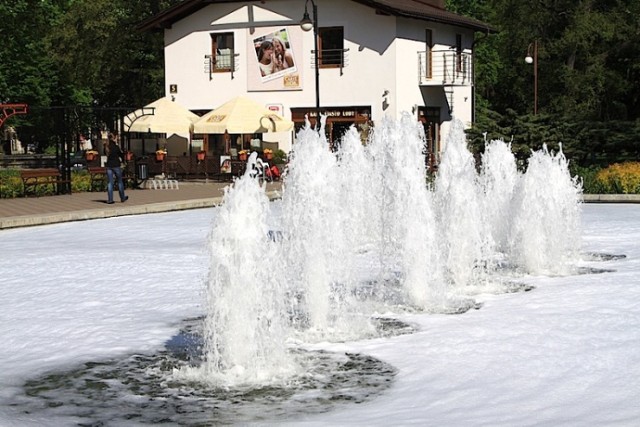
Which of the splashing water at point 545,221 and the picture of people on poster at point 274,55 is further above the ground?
the picture of people on poster at point 274,55

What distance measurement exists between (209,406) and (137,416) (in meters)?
0.51

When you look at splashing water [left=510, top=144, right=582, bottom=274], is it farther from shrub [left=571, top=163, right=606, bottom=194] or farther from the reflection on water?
shrub [left=571, top=163, right=606, bottom=194]

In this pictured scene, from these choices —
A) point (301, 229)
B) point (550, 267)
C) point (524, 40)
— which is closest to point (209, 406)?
point (301, 229)

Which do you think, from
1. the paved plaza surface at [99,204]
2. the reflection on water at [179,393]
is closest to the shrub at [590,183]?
the paved plaza surface at [99,204]

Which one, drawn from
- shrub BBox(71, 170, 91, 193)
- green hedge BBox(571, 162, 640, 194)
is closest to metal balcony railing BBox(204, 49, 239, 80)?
shrub BBox(71, 170, 91, 193)

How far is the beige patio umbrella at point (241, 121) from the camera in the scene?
115 feet

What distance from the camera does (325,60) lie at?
1629 inches

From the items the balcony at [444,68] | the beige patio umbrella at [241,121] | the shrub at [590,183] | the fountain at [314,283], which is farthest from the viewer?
the balcony at [444,68]

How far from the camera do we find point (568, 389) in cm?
764

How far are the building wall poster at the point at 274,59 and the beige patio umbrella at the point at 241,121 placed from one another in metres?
5.67

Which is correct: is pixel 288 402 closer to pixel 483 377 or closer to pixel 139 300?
pixel 483 377

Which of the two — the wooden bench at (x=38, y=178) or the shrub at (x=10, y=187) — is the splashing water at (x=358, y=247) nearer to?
the wooden bench at (x=38, y=178)

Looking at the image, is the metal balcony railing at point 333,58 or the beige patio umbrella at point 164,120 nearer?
the beige patio umbrella at point 164,120

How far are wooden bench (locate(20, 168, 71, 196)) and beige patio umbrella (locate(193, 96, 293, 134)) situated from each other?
7.56 metres
